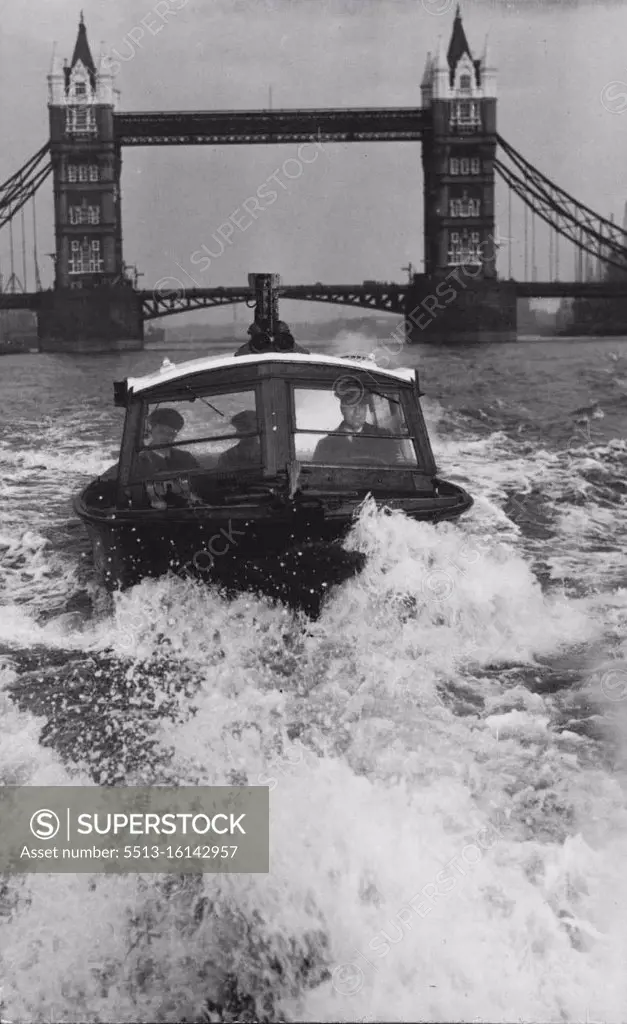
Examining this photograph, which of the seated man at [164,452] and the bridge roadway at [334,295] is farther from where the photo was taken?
the bridge roadway at [334,295]

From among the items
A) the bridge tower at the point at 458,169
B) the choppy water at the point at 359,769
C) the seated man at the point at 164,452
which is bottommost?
the choppy water at the point at 359,769

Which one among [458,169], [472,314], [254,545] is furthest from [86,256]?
[254,545]

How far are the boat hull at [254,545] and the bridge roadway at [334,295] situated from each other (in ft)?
193

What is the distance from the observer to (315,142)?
75.3m

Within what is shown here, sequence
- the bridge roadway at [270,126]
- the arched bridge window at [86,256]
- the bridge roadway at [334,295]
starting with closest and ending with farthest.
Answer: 1. the bridge roadway at [334,295]
2. the bridge roadway at [270,126]
3. the arched bridge window at [86,256]

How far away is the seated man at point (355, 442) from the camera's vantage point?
7.85 m

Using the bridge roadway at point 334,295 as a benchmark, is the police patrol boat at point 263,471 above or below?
below

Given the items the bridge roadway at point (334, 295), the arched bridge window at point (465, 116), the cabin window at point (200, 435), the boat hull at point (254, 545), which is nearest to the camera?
the boat hull at point (254, 545)

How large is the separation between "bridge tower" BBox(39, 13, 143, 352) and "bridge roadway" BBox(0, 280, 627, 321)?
1.35 m

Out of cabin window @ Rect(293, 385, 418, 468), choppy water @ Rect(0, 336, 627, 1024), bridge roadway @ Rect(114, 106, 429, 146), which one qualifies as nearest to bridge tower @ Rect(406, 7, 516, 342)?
bridge roadway @ Rect(114, 106, 429, 146)

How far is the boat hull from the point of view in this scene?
6.92 meters

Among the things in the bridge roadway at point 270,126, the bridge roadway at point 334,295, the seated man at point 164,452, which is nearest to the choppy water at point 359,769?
the seated man at point 164,452

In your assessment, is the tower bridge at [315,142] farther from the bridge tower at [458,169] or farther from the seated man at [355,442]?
the seated man at [355,442]

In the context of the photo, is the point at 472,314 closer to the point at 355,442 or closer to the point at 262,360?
the point at 355,442
